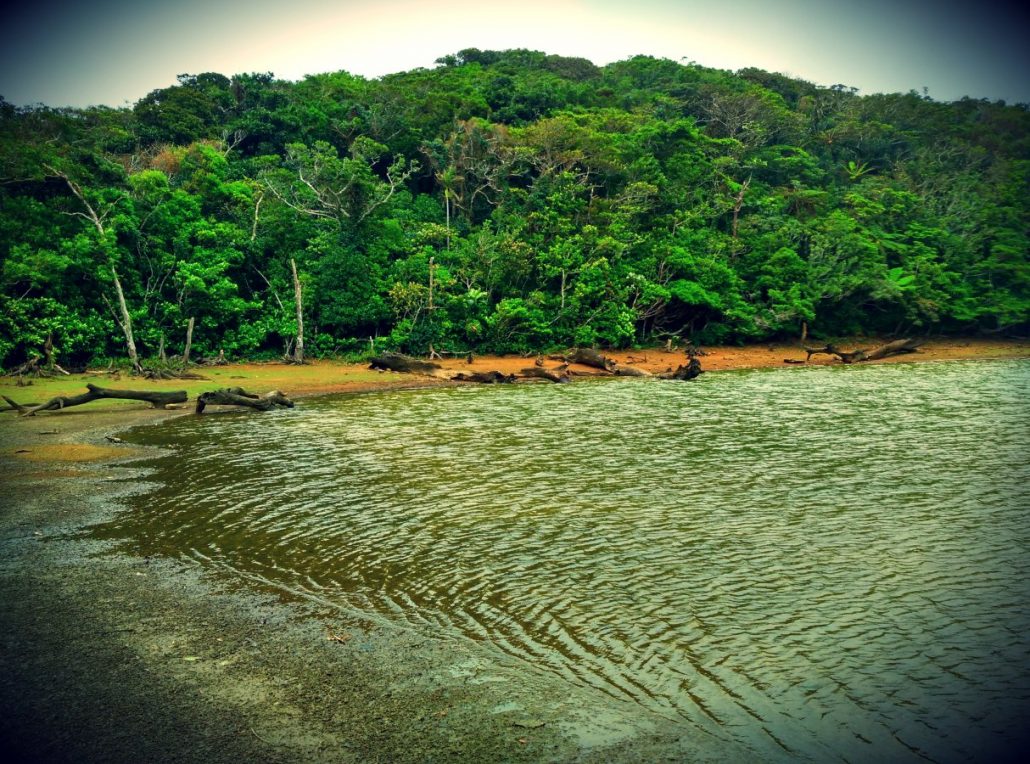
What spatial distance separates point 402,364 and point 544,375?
289 inches

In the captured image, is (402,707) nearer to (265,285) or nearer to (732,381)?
(732,381)

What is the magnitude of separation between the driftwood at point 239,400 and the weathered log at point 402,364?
9.84 m

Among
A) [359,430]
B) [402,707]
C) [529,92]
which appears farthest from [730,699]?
[529,92]

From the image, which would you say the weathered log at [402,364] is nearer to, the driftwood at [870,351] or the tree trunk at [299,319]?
the tree trunk at [299,319]

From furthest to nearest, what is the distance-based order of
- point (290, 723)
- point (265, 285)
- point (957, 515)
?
point (265, 285), point (957, 515), point (290, 723)

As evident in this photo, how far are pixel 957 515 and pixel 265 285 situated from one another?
38.0 m

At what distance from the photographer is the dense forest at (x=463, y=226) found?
3481cm

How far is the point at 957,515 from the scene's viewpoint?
12.3 m

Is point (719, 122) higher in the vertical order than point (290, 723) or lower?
higher

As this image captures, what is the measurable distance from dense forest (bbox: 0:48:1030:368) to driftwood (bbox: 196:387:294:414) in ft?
36.6

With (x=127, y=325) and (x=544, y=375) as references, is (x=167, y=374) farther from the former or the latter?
(x=544, y=375)

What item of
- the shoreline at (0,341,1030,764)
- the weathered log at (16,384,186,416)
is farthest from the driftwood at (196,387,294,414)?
the shoreline at (0,341,1030,764)

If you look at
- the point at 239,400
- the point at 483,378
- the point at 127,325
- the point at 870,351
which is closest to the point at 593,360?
the point at 483,378

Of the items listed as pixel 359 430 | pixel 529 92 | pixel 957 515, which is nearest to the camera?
pixel 957 515
